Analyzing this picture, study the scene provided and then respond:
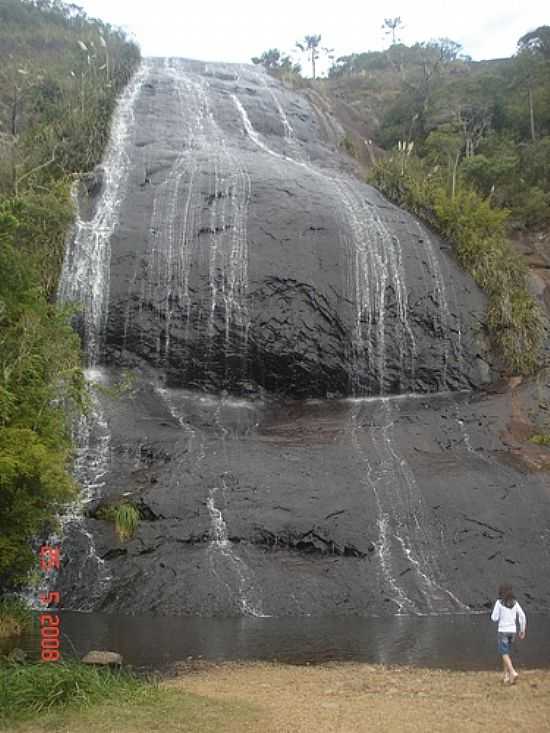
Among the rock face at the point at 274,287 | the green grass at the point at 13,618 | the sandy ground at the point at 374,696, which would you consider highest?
the rock face at the point at 274,287

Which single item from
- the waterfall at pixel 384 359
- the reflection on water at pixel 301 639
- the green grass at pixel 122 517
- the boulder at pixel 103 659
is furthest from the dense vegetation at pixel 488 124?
the boulder at pixel 103 659

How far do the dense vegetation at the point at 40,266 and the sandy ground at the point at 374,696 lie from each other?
4.91 m

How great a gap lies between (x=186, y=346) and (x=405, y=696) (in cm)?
1467

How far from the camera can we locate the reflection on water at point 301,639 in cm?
1109

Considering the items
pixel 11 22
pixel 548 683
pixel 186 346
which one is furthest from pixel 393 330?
pixel 11 22

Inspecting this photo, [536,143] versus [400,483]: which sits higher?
[536,143]

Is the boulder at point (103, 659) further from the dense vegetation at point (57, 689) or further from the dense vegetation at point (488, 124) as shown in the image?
the dense vegetation at point (488, 124)

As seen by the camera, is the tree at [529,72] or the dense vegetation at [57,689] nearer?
the dense vegetation at [57,689]

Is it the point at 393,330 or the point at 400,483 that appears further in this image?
the point at 393,330

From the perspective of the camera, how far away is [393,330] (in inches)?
924

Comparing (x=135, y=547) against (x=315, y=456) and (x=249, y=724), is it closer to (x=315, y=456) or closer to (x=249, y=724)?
(x=315, y=456)
